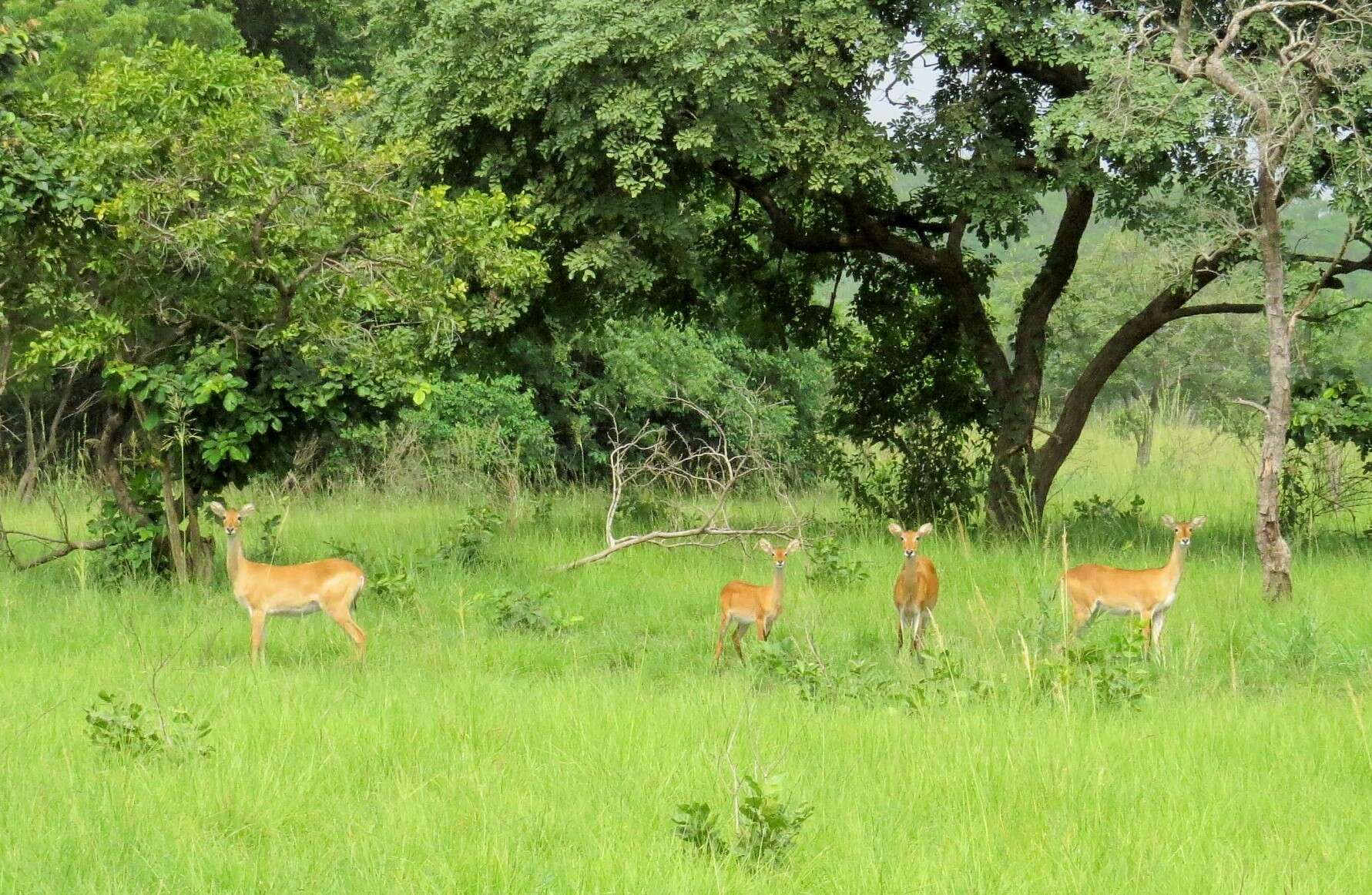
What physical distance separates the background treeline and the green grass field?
2049mm

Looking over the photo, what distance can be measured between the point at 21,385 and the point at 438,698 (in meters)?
13.3

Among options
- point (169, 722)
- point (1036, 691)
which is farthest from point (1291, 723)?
point (169, 722)

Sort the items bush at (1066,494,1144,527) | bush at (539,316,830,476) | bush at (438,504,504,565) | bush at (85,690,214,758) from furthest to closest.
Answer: bush at (539,316,830,476) < bush at (1066,494,1144,527) < bush at (438,504,504,565) < bush at (85,690,214,758)

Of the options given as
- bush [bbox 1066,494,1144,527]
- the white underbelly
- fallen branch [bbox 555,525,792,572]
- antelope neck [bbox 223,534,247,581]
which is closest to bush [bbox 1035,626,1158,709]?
fallen branch [bbox 555,525,792,572]

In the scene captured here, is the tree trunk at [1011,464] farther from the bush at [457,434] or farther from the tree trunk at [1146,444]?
the bush at [457,434]

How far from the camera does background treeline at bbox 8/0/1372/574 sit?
36.6ft

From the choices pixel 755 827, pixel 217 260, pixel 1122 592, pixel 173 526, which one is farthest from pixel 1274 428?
pixel 173 526

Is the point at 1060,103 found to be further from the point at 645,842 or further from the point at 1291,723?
the point at 645,842

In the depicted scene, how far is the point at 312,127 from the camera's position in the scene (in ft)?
36.5

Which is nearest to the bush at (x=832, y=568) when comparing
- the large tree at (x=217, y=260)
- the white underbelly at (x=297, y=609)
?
the large tree at (x=217, y=260)

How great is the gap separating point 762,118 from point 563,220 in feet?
6.73

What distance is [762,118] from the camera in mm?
13430

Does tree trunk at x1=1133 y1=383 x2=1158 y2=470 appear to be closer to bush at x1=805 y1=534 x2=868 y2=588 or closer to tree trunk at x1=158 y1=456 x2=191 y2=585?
bush at x1=805 y1=534 x2=868 y2=588

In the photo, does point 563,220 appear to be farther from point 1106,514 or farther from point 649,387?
point 649,387
